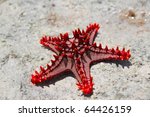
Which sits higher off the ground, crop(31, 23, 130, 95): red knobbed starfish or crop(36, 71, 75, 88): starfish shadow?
crop(31, 23, 130, 95): red knobbed starfish

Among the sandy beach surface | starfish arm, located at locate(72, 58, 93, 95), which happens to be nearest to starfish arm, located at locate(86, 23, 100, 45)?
the sandy beach surface

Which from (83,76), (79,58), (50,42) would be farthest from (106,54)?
(50,42)

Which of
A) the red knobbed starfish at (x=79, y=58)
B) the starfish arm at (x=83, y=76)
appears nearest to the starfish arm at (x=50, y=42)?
the red knobbed starfish at (x=79, y=58)

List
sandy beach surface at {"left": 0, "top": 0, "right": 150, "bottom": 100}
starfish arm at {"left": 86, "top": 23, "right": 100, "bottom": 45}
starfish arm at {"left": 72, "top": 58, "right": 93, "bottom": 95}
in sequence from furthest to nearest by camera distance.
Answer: starfish arm at {"left": 86, "top": 23, "right": 100, "bottom": 45} < sandy beach surface at {"left": 0, "top": 0, "right": 150, "bottom": 100} < starfish arm at {"left": 72, "top": 58, "right": 93, "bottom": 95}

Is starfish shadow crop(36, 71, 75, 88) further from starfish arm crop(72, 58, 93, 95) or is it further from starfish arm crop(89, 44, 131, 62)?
starfish arm crop(89, 44, 131, 62)

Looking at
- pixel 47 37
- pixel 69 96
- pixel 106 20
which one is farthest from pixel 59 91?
pixel 106 20

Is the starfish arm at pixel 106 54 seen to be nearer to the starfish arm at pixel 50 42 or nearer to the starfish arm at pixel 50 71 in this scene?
the starfish arm at pixel 50 71

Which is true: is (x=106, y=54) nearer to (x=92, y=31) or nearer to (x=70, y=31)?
(x=92, y=31)
